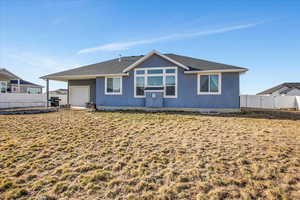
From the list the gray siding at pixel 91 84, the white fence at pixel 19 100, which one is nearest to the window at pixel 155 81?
the gray siding at pixel 91 84

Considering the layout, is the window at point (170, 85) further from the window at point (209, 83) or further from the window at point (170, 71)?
the window at point (209, 83)

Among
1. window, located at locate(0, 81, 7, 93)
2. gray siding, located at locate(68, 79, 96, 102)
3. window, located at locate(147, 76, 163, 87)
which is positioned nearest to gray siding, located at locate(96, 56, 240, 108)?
window, located at locate(147, 76, 163, 87)

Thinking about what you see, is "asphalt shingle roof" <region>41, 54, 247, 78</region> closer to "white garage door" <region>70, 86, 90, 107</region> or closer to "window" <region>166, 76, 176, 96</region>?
"window" <region>166, 76, 176, 96</region>

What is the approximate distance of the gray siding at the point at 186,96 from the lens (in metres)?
10.0

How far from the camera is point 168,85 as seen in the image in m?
11.0

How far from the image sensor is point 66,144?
14.8 feet

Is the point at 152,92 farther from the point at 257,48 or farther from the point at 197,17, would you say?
the point at 257,48

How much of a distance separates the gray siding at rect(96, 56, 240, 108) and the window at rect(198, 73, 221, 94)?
10.5 inches

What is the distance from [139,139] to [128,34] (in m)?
12.0

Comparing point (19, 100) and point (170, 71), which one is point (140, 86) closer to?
point (170, 71)

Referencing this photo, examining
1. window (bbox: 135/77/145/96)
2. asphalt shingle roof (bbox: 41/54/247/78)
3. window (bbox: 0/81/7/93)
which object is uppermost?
asphalt shingle roof (bbox: 41/54/247/78)

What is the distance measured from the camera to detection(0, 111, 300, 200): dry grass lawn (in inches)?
96.0

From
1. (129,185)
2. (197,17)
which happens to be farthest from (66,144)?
(197,17)

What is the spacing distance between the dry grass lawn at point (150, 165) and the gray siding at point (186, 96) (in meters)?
4.87
